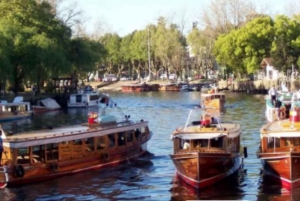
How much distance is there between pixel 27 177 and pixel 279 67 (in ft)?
268

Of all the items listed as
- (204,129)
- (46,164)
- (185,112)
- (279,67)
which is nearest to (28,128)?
(185,112)

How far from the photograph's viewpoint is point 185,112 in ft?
241

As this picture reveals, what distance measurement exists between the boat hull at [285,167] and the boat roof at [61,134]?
9.33 metres

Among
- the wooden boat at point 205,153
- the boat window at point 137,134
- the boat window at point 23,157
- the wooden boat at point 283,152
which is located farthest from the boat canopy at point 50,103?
the wooden boat at point 283,152

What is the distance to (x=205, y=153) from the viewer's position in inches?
1109

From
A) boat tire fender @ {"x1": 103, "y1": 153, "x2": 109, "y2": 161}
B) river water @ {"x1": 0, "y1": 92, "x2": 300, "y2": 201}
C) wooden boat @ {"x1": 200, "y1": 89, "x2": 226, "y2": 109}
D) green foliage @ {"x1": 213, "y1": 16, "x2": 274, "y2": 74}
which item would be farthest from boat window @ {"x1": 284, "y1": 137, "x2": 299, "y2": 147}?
green foliage @ {"x1": 213, "y1": 16, "x2": 274, "y2": 74}

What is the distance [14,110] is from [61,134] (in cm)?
3637

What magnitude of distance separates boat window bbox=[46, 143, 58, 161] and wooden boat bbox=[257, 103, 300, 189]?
9.83 m

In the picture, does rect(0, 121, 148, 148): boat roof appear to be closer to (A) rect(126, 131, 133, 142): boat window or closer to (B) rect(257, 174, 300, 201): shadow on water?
(A) rect(126, 131, 133, 142): boat window

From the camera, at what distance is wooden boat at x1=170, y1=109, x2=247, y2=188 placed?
2842 cm

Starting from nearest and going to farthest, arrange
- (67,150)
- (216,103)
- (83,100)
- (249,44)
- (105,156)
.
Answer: (67,150) → (105,156) → (216,103) → (83,100) → (249,44)

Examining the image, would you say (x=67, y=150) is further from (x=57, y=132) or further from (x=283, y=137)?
(x=283, y=137)

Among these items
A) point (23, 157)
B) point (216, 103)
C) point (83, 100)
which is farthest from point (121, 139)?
point (83, 100)

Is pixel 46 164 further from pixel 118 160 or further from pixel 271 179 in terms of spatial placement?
pixel 271 179
